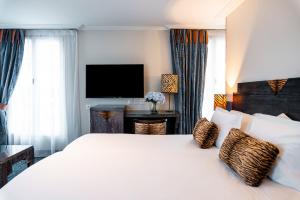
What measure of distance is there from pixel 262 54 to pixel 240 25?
73 cm

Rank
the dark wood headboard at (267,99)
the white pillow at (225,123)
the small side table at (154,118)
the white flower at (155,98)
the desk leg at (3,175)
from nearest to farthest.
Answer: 1. the dark wood headboard at (267,99)
2. the white pillow at (225,123)
3. the desk leg at (3,175)
4. the small side table at (154,118)
5. the white flower at (155,98)

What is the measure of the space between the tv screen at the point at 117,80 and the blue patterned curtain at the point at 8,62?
4.41ft

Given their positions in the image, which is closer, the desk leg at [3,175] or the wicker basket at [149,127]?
the desk leg at [3,175]

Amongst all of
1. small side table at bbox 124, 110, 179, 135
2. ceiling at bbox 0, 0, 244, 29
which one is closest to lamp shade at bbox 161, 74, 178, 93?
small side table at bbox 124, 110, 179, 135

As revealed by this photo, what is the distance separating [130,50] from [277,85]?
2876 millimetres

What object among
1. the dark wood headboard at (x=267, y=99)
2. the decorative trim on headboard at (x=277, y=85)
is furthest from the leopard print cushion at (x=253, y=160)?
the decorative trim on headboard at (x=277, y=85)

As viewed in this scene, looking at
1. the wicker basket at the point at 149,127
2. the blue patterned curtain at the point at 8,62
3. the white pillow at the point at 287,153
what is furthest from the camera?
the blue patterned curtain at the point at 8,62

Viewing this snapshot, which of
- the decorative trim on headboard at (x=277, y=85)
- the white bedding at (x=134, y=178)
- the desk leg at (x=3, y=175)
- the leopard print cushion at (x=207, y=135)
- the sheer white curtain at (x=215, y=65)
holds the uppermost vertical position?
the sheer white curtain at (x=215, y=65)

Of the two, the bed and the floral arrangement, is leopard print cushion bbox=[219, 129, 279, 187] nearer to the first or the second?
the bed

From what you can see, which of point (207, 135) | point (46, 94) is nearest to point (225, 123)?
point (207, 135)

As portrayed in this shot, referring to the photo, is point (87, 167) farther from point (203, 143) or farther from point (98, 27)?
point (98, 27)

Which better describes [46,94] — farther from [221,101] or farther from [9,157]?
[221,101]

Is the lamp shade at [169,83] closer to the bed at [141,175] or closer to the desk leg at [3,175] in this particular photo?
the bed at [141,175]

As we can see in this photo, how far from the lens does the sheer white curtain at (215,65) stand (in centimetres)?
432
